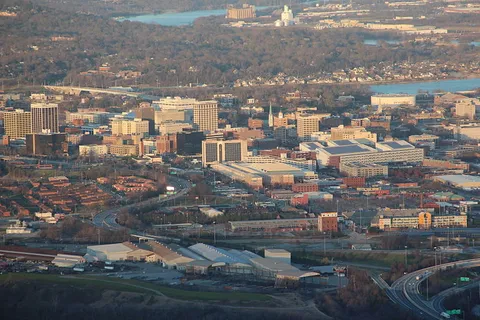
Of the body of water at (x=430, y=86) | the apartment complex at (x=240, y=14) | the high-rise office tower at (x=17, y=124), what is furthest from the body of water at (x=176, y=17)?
the high-rise office tower at (x=17, y=124)

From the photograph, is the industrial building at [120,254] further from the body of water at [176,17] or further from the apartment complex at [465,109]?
the body of water at [176,17]

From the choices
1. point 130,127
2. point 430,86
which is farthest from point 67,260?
point 430,86

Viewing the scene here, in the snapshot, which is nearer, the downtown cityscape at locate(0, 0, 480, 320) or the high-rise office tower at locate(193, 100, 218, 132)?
the downtown cityscape at locate(0, 0, 480, 320)

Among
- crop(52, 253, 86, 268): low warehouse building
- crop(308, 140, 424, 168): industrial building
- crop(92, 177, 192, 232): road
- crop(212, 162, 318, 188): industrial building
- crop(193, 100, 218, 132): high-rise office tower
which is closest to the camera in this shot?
crop(52, 253, 86, 268): low warehouse building

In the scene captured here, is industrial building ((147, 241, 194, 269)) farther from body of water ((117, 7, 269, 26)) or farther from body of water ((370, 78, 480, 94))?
body of water ((117, 7, 269, 26))

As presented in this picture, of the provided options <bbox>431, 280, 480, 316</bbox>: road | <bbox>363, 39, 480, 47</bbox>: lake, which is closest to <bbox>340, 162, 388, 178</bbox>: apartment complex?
<bbox>431, 280, 480, 316</bbox>: road

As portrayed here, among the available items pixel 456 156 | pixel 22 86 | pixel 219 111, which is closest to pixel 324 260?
pixel 456 156
